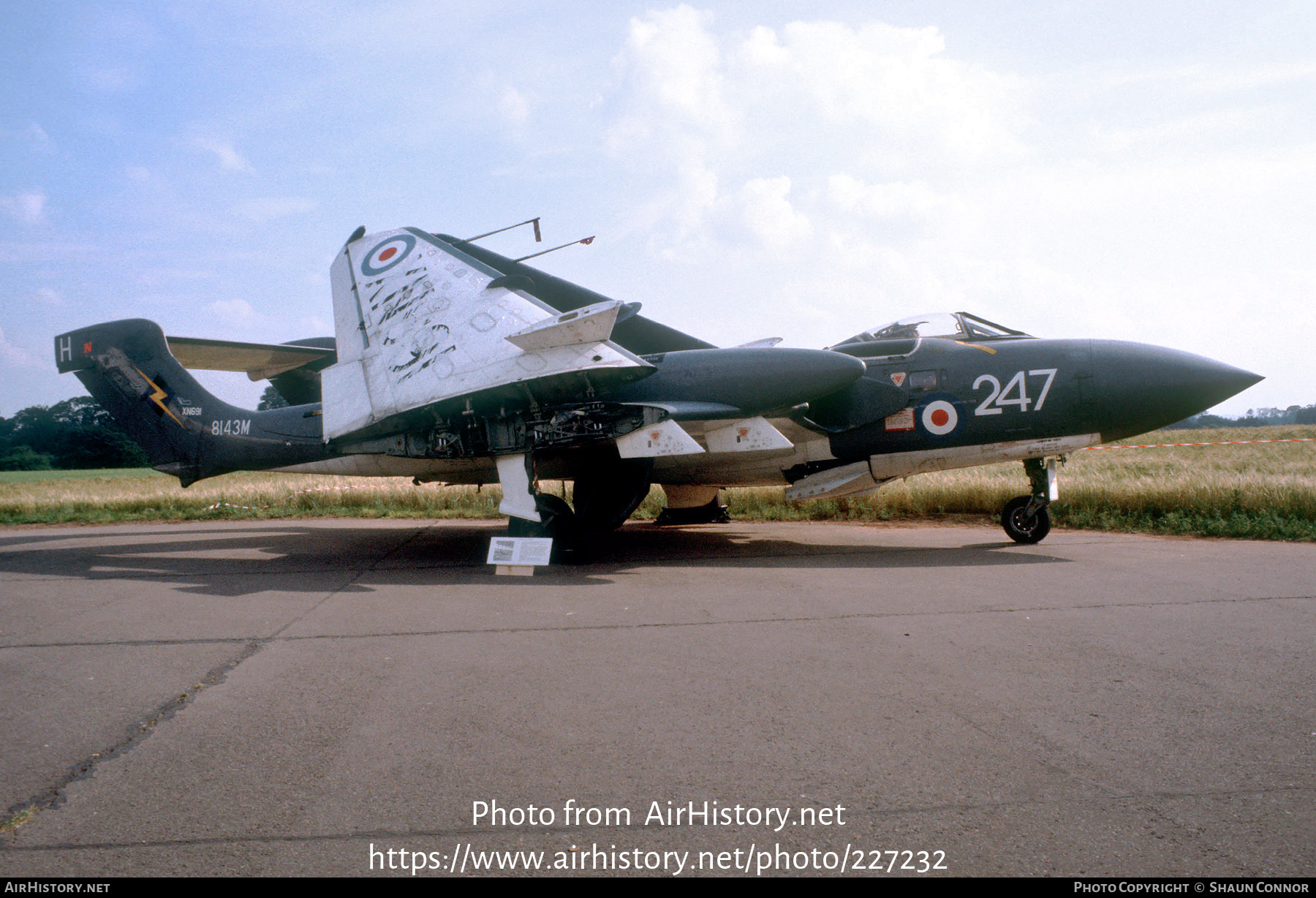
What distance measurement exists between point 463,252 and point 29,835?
27.0 ft

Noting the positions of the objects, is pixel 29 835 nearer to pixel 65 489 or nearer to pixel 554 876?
pixel 554 876

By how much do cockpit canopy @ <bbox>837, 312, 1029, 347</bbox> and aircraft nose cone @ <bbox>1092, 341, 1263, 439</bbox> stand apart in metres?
1.13

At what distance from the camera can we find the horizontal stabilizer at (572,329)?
7.23 m

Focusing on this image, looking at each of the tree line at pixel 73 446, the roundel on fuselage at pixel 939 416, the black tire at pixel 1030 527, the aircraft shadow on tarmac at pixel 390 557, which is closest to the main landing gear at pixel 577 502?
the aircraft shadow on tarmac at pixel 390 557

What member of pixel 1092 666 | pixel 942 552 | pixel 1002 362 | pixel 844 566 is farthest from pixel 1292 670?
pixel 1002 362

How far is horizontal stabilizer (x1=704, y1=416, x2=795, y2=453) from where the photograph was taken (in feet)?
26.2

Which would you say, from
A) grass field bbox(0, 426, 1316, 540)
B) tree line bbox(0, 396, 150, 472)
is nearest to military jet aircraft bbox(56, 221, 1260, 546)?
grass field bbox(0, 426, 1316, 540)

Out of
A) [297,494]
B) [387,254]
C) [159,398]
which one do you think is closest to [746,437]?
[387,254]

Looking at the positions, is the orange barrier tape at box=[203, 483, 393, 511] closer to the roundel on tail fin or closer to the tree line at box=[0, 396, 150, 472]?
the roundel on tail fin

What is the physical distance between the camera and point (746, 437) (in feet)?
26.8

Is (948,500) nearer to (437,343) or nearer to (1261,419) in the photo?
(437,343)

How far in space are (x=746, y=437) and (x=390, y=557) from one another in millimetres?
4390

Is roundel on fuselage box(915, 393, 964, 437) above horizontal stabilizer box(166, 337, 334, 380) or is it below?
below

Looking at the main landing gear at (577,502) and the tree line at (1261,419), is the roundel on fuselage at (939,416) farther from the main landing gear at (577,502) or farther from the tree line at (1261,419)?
the tree line at (1261,419)
